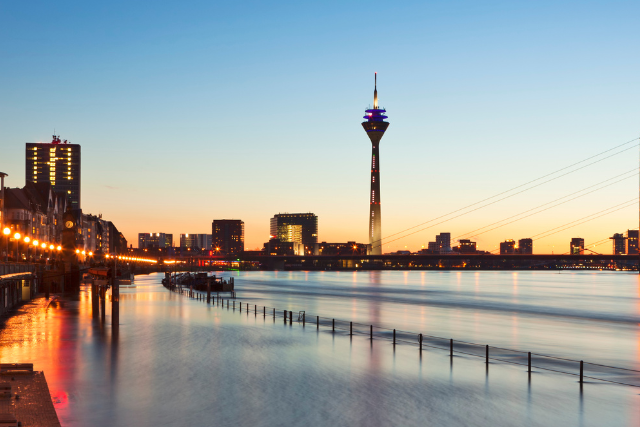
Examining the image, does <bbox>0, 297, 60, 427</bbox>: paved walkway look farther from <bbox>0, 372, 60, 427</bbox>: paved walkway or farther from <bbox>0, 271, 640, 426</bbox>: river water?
<bbox>0, 271, 640, 426</bbox>: river water

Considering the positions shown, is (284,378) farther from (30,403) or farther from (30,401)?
(30,403)

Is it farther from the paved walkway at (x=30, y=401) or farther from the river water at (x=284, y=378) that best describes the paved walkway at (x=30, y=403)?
the river water at (x=284, y=378)

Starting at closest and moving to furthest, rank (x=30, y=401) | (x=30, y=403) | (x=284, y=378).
→ (x=30, y=403)
(x=30, y=401)
(x=284, y=378)

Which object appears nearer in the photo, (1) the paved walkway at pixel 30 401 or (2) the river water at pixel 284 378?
(1) the paved walkway at pixel 30 401

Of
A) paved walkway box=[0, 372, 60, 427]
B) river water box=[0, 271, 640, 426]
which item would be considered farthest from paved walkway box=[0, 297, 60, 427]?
river water box=[0, 271, 640, 426]

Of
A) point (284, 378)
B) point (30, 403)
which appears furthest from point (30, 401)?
point (284, 378)

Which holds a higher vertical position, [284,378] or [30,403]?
[30,403]

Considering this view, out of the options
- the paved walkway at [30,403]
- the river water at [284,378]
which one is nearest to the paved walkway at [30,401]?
the paved walkway at [30,403]

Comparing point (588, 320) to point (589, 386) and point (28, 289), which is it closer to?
point (589, 386)

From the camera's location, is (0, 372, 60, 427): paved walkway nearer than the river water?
Yes

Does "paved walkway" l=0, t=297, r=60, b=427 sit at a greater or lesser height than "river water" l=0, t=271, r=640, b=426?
greater

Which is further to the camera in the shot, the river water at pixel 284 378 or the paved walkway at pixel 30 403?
the river water at pixel 284 378

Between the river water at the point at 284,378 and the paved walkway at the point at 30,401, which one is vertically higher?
the paved walkway at the point at 30,401

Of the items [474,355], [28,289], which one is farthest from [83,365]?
[28,289]
